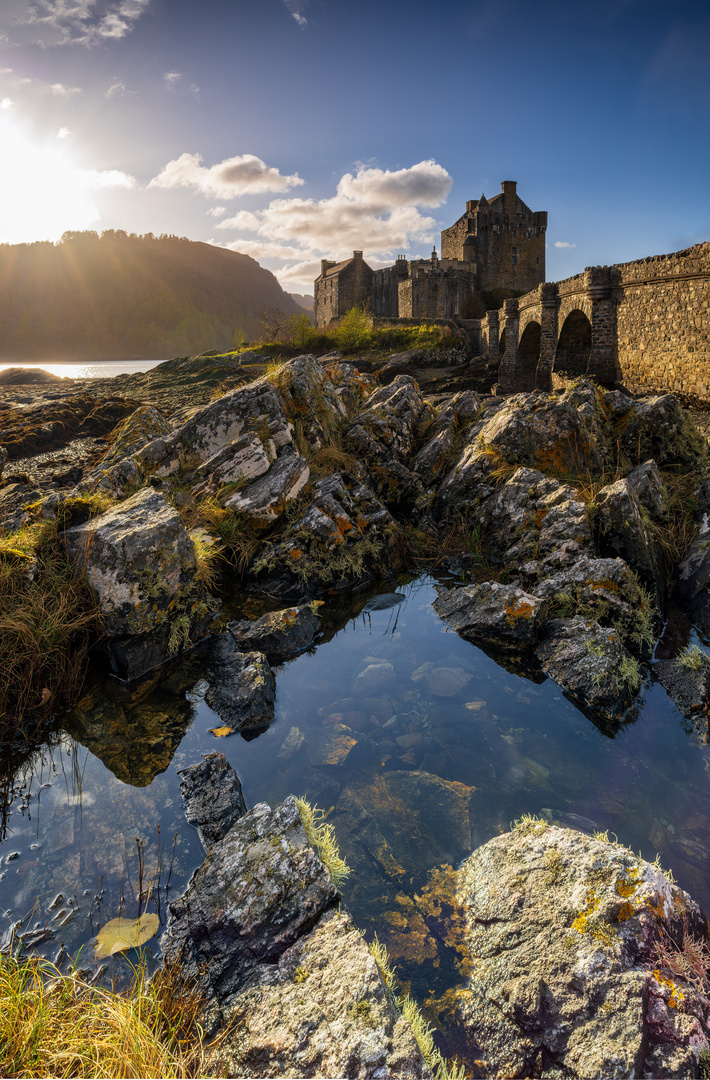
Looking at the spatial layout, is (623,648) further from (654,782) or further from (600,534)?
(600,534)

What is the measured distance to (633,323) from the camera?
17.3m

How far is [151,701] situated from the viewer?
543 centimetres

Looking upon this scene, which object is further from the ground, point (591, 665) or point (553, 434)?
point (553, 434)

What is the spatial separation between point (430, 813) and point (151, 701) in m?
3.14

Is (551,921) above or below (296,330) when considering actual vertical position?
below

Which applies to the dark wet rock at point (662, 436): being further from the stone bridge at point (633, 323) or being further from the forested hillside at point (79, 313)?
the forested hillside at point (79, 313)

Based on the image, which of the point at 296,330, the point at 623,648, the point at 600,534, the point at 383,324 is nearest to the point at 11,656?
the point at 623,648

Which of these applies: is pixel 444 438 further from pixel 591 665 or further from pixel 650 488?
pixel 591 665

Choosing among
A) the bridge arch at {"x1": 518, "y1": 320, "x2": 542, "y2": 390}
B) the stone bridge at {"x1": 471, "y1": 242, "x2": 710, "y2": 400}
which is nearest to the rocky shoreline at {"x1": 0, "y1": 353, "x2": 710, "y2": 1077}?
the stone bridge at {"x1": 471, "y1": 242, "x2": 710, "y2": 400}

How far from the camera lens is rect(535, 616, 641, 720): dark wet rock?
5.31m

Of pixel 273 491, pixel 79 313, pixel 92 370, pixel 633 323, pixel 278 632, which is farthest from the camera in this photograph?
pixel 79 313

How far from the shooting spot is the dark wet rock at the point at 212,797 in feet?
12.8

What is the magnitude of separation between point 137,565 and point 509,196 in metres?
70.3

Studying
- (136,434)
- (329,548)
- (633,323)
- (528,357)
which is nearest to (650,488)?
(329,548)
